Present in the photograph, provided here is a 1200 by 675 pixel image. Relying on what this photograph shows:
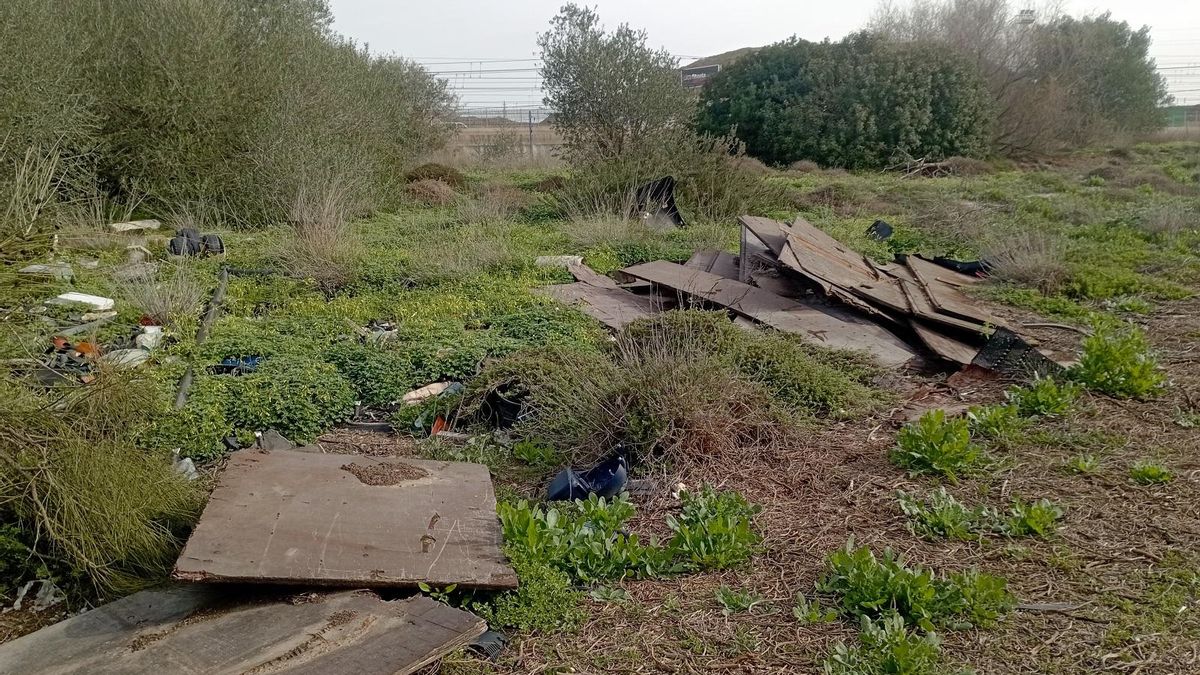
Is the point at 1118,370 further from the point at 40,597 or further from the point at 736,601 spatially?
the point at 40,597

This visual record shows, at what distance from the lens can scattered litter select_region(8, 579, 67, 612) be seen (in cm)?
314

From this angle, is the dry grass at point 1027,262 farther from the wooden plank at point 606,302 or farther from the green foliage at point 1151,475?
the green foliage at point 1151,475

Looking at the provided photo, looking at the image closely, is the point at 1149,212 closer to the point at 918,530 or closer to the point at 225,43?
the point at 918,530

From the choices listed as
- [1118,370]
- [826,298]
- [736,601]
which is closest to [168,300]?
[826,298]

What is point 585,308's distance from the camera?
277 inches

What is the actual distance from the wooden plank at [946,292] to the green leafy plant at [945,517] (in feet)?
10.4

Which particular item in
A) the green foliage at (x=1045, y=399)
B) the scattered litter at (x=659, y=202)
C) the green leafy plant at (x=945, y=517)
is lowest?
the green leafy plant at (x=945, y=517)

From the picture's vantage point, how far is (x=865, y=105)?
22.0 m

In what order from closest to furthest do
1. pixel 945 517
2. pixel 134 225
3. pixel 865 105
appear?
pixel 945 517, pixel 134 225, pixel 865 105

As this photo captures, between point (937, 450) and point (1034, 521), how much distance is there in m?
0.66

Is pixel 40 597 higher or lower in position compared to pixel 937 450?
lower

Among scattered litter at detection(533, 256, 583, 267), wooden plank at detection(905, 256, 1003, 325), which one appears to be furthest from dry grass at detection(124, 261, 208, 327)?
wooden plank at detection(905, 256, 1003, 325)

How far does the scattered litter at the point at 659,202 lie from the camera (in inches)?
463

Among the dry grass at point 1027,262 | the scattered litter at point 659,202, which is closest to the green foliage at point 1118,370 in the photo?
the dry grass at point 1027,262
